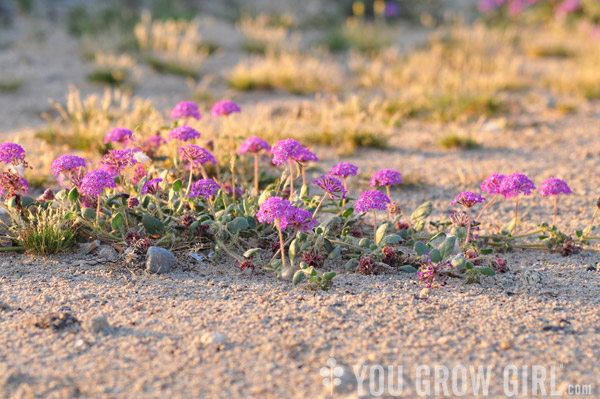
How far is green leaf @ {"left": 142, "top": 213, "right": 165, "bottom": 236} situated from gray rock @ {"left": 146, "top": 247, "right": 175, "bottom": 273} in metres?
0.16

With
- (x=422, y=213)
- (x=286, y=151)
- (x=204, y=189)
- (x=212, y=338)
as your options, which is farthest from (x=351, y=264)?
(x=212, y=338)

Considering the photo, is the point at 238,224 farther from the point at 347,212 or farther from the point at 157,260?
the point at 347,212

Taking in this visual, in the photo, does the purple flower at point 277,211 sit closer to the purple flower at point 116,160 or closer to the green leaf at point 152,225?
the green leaf at point 152,225

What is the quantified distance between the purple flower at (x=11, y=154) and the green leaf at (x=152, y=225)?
794 millimetres

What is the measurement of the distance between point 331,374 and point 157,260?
135 centimetres

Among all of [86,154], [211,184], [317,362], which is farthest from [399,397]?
[86,154]

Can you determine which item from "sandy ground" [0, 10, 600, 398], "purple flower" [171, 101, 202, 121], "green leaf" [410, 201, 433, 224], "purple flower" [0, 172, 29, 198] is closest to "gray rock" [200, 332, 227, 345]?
"sandy ground" [0, 10, 600, 398]

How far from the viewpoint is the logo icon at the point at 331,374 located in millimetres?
2471

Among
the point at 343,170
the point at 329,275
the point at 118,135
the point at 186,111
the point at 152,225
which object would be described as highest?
the point at 186,111

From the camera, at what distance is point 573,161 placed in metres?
5.88

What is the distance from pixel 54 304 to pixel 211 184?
3.35 ft

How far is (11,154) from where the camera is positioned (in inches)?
139

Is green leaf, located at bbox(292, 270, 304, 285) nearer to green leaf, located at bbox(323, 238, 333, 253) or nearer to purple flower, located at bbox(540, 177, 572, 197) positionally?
green leaf, located at bbox(323, 238, 333, 253)

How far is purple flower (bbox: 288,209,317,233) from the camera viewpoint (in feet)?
10.3
